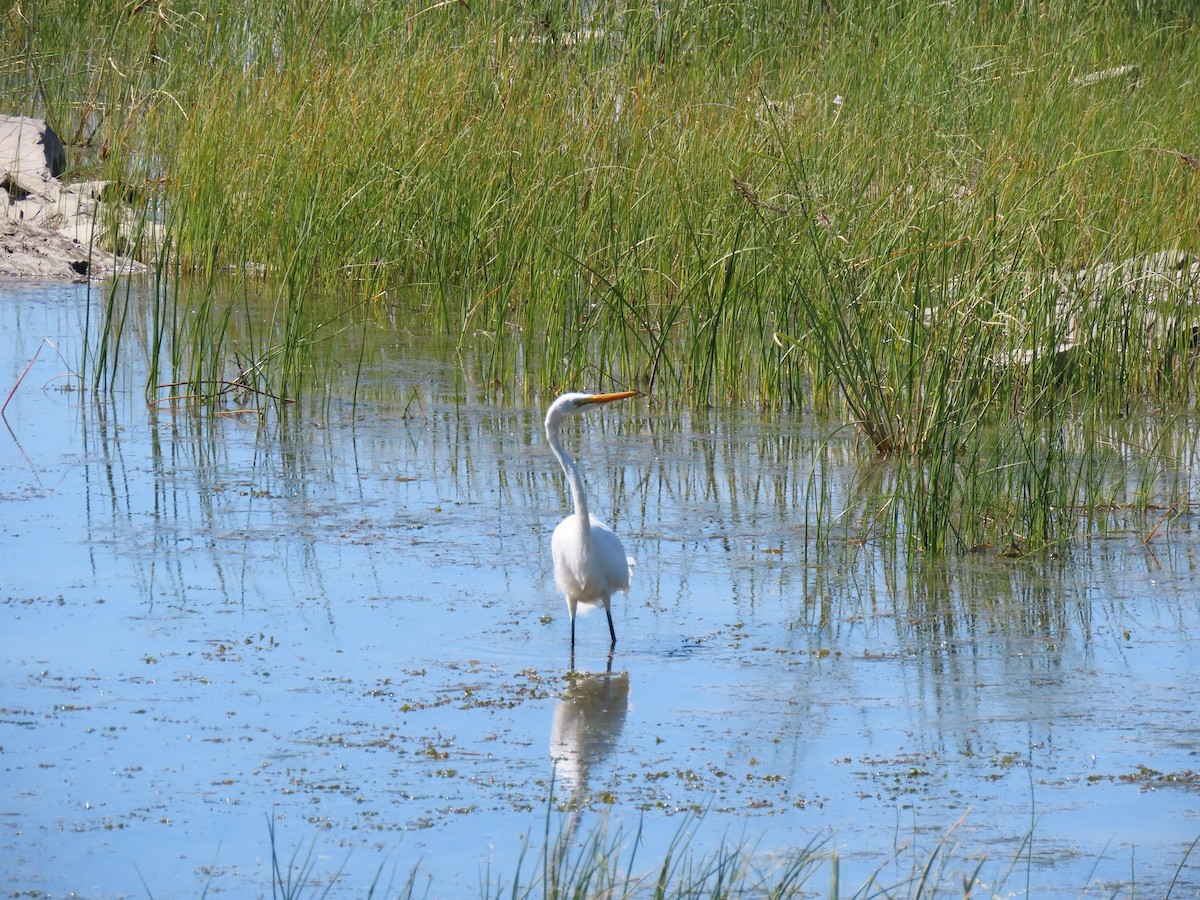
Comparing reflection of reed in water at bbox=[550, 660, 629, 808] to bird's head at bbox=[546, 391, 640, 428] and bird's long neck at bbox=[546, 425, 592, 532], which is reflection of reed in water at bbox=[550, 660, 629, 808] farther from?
bird's head at bbox=[546, 391, 640, 428]

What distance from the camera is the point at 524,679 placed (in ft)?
13.8

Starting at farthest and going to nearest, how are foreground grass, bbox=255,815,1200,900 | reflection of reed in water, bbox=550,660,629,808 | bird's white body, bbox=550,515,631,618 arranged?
bird's white body, bbox=550,515,631,618 → reflection of reed in water, bbox=550,660,629,808 → foreground grass, bbox=255,815,1200,900

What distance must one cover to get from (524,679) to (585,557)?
384mm

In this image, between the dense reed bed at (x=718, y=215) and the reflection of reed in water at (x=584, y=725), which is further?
the dense reed bed at (x=718, y=215)

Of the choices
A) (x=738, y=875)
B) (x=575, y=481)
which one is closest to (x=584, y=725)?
(x=575, y=481)

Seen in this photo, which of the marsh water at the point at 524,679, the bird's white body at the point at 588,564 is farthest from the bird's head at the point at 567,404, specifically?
the marsh water at the point at 524,679

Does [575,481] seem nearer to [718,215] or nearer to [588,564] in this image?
[588,564]

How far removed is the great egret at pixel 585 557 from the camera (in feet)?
14.5

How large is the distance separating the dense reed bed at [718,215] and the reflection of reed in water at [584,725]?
1.36 m

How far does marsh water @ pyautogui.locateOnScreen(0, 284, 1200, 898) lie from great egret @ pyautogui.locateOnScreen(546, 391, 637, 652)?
0.15 metres

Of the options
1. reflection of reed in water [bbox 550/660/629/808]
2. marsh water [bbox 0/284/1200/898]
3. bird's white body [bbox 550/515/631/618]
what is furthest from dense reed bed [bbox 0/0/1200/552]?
reflection of reed in water [bbox 550/660/629/808]

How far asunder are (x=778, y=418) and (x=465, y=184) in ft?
7.77

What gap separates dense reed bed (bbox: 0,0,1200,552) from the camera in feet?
20.5

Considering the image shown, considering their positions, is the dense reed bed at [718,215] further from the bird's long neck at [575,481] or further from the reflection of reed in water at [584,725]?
the reflection of reed in water at [584,725]
